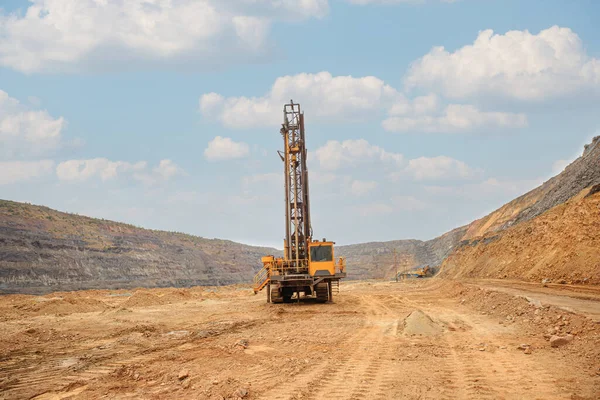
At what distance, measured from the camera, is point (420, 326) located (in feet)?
45.0

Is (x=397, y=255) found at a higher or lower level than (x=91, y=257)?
higher

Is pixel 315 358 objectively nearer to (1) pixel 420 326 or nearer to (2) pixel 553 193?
(1) pixel 420 326

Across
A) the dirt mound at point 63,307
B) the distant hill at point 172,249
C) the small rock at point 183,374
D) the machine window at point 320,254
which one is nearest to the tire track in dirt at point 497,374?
the small rock at point 183,374

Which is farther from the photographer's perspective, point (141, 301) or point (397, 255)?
point (397, 255)

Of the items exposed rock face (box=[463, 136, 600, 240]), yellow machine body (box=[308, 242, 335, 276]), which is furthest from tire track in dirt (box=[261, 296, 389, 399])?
exposed rock face (box=[463, 136, 600, 240])

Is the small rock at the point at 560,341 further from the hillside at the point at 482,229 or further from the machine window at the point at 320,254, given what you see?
the hillside at the point at 482,229

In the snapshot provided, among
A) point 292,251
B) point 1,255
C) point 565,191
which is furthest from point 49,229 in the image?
point 565,191

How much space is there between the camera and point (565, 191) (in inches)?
1626

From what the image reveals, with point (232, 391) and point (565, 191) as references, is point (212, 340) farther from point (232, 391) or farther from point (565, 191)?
point (565, 191)

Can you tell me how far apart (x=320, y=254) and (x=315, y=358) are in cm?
1400

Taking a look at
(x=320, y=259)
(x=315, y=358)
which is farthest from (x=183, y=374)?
(x=320, y=259)

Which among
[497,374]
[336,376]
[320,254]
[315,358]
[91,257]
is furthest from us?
[91,257]

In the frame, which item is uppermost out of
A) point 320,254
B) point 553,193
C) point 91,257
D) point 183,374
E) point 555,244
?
point 553,193

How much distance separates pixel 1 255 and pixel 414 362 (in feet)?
142
